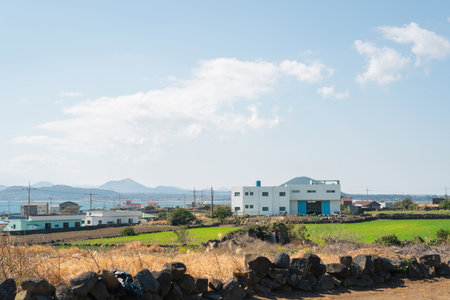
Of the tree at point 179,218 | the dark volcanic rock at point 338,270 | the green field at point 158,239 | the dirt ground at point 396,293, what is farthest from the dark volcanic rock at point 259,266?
the tree at point 179,218

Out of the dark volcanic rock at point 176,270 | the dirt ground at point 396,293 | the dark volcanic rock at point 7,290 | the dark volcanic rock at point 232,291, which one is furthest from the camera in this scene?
the dirt ground at point 396,293

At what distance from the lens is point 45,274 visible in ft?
29.5

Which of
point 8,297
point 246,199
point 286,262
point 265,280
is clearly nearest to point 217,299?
point 265,280

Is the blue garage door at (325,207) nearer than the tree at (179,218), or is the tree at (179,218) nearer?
the tree at (179,218)

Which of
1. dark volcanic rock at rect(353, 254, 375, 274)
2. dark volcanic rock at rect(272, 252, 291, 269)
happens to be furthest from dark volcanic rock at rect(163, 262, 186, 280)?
dark volcanic rock at rect(353, 254, 375, 274)

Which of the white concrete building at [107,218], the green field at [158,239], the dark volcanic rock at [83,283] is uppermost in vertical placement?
the dark volcanic rock at [83,283]

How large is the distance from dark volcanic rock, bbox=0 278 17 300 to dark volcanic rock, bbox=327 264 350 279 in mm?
8475

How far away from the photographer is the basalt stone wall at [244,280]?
25.7 ft

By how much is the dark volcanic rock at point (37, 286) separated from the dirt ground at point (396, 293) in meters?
5.31

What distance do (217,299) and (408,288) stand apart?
637 centimetres

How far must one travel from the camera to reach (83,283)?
26.0ft

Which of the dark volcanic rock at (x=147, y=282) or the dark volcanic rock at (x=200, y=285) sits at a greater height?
the dark volcanic rock at (x=147, y=282)

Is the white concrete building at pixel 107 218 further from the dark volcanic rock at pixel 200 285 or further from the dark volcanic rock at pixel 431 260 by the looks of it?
the dark volcanic rock at pixel 200 285

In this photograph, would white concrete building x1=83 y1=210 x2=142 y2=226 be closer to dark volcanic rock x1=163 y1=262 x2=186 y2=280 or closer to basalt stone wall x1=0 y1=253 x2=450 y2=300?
basalt stone wall x1=0 y1=253 x2=450 y2=300
